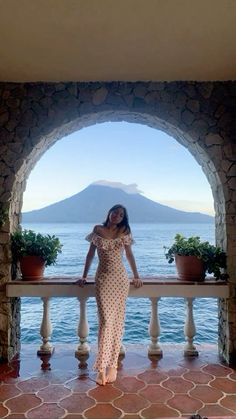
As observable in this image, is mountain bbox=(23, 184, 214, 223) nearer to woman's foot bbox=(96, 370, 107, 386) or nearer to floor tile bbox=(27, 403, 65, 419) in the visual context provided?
woman's foot bbox=(96, 370, 107, 386)

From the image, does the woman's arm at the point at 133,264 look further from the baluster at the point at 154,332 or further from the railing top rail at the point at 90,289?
the baluster at the point at 154,332

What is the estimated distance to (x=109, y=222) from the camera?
3.54 meters

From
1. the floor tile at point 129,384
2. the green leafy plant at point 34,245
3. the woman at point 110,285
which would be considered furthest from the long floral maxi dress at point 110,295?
the green leafy plant at point 34,245

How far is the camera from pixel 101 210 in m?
44.5

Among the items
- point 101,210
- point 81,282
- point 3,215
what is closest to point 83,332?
point 81,282

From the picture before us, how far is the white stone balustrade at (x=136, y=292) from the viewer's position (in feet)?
12.4

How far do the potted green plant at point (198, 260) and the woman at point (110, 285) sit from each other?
67cm

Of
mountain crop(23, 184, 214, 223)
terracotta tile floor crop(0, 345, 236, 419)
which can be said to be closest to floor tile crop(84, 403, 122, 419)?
terracotta tile floor crop(0, 345, 236, 419)

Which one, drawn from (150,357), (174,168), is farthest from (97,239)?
(174,168)

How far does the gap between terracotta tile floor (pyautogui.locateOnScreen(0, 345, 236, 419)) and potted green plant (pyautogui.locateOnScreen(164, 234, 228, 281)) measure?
833mm

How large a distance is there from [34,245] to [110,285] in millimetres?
964

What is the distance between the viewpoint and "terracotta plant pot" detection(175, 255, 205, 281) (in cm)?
385

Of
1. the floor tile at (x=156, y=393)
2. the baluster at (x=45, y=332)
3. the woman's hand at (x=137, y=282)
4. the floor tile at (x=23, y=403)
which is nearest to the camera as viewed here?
the floor tile at (x=23, y=403)

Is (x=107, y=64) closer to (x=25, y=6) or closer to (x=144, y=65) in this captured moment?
(x=144, y=65)
